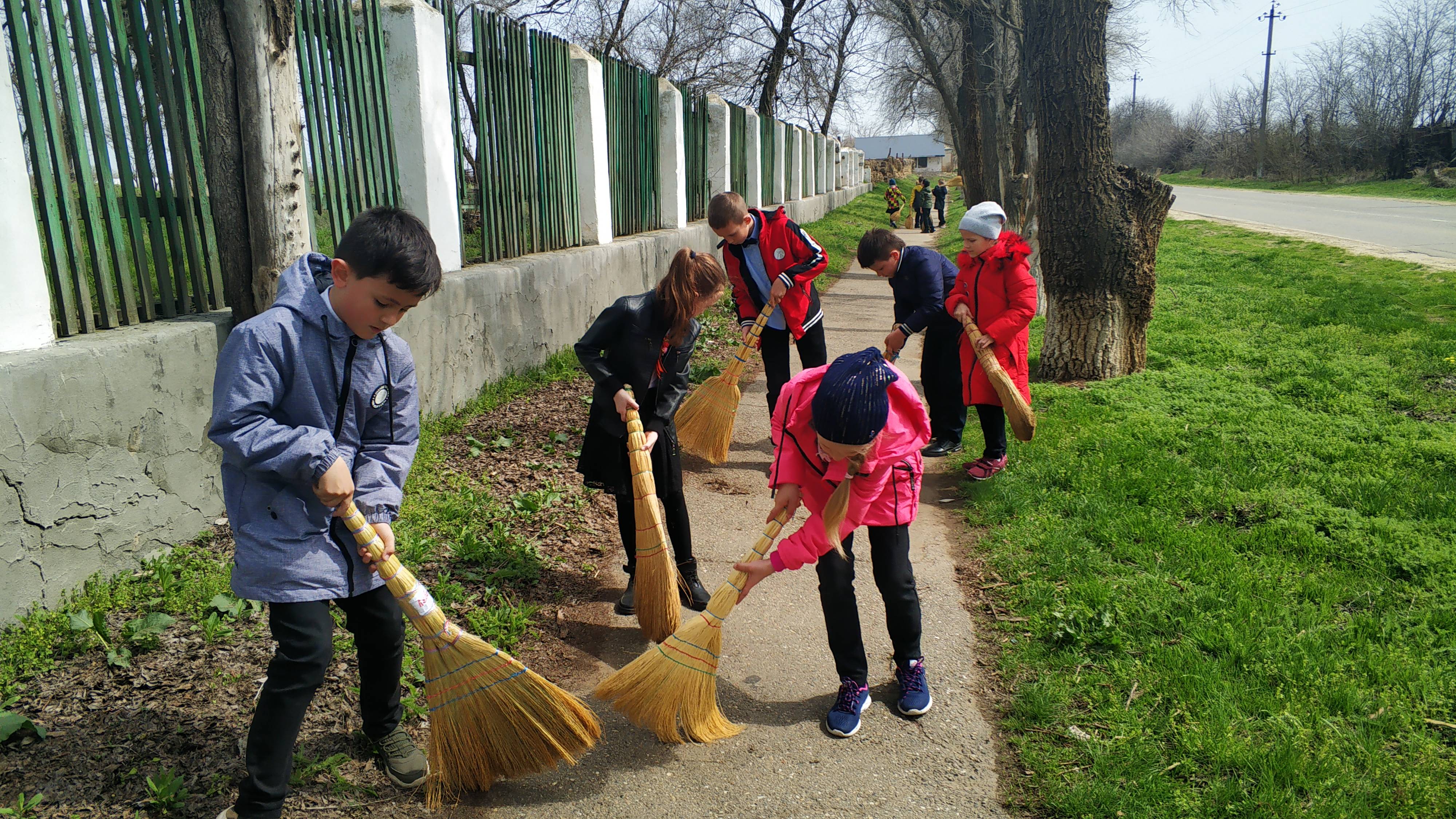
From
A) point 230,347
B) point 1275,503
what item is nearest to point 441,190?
point 230,347

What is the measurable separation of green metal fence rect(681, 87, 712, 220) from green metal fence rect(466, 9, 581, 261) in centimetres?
479

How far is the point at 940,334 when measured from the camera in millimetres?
5547

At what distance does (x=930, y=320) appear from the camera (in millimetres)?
5406

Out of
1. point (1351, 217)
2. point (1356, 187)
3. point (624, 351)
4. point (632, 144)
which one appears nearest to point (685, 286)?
point (624, 351)

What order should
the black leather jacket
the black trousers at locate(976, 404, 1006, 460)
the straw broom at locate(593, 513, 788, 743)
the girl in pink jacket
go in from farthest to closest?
the black trousers at locate(976, 404, 1006, 460) < the black leather jacket < the straw broom at locate(593, 513, 788, 743) < the girl in pink jacket

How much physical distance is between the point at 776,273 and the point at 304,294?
3578 mm

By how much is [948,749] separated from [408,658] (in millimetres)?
1870

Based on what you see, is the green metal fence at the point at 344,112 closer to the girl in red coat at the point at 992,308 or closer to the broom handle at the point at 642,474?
the broom handle at the point at 642,474

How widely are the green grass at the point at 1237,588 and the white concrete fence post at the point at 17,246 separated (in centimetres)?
373

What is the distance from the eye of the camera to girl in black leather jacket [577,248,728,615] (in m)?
3.48

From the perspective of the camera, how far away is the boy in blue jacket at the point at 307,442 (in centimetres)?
208

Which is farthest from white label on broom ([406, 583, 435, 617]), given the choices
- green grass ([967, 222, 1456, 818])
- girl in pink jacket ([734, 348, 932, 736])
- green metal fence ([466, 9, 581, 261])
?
green metal fence ([466, 9, 581, 261])

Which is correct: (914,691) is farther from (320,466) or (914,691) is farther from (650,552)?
(320,466)

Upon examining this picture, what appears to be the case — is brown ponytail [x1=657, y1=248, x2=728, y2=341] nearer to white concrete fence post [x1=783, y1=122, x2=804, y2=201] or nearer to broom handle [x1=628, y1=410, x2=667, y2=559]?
broom handle [x1=628, y1=410, x2=667, y2=559]
